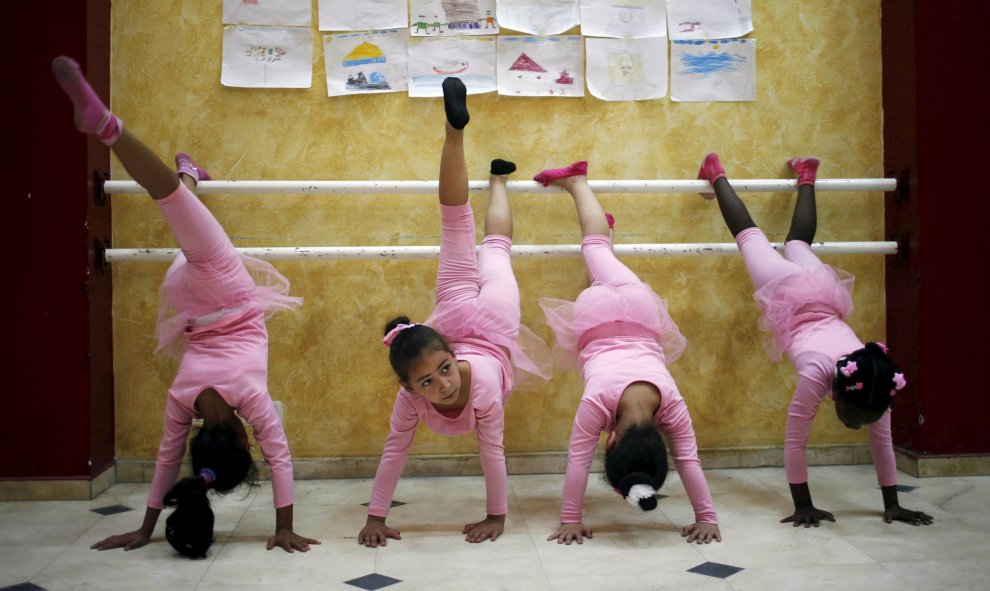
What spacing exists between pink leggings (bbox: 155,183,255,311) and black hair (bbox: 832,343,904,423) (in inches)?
71.1

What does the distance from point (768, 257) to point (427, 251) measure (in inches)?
46.5

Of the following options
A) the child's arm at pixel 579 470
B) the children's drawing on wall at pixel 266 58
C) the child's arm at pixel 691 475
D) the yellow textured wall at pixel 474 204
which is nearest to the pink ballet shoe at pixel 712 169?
the yellow textured wall at pixel 474 204

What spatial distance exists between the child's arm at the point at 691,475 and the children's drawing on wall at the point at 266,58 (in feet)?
5.98

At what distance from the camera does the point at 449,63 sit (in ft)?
11.0

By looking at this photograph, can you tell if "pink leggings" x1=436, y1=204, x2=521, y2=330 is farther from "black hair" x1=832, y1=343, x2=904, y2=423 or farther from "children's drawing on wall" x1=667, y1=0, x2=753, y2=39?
"children's drawing on wall" x1=667, y1=0, x2=753, y2=39

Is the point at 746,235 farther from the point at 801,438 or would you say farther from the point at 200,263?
the point at 200,263

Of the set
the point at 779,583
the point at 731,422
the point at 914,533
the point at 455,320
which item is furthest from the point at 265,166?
the point at 914,533

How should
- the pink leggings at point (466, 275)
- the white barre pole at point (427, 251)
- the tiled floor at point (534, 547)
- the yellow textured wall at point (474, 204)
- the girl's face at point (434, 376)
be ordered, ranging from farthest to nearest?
the yellow textured wall at point (474, 204) → the white barre pole at point (427, 251) → the pink leggings at point (466, 275) → the girl's face at point (434, 376) → the tiled floor at point (534, 547)

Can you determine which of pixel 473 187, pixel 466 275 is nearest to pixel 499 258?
pixel 466 275

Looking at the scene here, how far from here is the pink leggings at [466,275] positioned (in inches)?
111

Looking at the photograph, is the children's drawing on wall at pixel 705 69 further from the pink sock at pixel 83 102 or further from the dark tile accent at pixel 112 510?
the dark tile accent at pixel 112 510

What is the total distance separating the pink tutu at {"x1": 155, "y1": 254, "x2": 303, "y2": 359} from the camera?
2691mm

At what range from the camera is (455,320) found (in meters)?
2.80

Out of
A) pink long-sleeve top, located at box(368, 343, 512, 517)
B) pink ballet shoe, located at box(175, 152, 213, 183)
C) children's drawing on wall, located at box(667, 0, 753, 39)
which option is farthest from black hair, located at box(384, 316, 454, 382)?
children's drawing on wall, located at box(667, 0, 753, 39)
